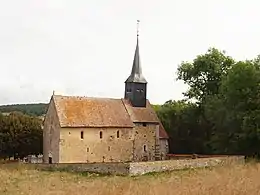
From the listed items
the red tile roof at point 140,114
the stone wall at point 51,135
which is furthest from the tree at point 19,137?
the red tile roof at point 140,114

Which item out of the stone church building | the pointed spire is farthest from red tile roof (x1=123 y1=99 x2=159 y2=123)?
the pointed spire

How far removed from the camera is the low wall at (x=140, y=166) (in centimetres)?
3020

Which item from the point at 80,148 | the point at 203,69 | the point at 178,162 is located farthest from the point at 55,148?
the point at 203,69

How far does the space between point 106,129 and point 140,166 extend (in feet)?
41.3

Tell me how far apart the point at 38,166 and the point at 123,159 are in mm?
9916

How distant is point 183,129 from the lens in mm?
48656

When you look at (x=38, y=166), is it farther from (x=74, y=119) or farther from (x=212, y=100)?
(x=212, y=100)

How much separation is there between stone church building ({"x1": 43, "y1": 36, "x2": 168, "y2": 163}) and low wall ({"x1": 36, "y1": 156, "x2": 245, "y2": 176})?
470 centimetres

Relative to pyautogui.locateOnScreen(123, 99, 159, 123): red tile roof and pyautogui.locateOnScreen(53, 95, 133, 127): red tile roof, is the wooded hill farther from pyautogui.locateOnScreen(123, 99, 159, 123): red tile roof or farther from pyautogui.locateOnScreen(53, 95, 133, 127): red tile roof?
pyautogui.locateOnScreen(53, 95, 133, 127): red tile roof

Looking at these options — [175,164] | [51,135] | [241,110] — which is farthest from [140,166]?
[51,135]

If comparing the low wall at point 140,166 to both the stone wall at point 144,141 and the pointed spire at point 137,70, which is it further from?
the pointed spire at point 137,70

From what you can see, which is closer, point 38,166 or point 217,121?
point 38,166

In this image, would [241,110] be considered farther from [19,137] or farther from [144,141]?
[19,137]

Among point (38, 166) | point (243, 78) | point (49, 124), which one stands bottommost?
point (38, 166)
